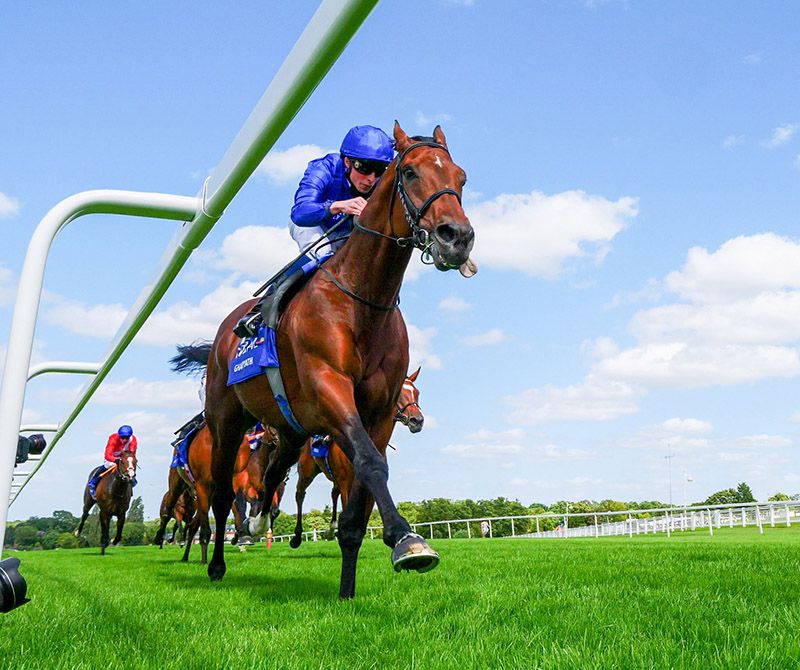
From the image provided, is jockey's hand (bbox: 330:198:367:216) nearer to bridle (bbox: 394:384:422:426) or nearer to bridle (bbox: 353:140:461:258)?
bridle (bbox: 353:140:461:258)

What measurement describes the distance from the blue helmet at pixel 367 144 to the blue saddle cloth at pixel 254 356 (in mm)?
1476

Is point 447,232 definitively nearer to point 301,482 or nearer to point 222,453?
point 222,453

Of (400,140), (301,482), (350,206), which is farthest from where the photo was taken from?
(301,482)

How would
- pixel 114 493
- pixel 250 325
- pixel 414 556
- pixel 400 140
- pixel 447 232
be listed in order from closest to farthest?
pixel 414 556 < pixel 447 232 < pixel 400 140 < pixel 250 325 < pixel 114 493

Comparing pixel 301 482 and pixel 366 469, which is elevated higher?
pixel 301 482

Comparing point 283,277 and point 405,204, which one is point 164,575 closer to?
point 283,277

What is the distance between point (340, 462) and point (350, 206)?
2.79 metres

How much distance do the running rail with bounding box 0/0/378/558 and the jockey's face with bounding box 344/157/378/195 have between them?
2.81 metres

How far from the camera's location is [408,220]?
4496 millimetres

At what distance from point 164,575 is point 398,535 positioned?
19.4 feet

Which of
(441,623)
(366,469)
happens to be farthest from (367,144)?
(441,623)

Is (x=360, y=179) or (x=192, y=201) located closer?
(x=192, y=201)

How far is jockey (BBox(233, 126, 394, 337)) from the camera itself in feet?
18.9

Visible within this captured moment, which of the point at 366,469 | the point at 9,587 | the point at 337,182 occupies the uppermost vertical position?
the point at 337,182
